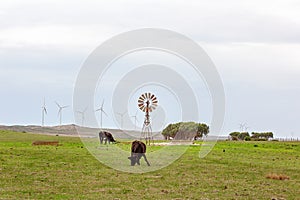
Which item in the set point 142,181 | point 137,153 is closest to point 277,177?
point 142,181

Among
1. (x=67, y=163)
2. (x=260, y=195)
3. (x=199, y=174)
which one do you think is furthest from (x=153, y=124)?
(x=260, y=195)

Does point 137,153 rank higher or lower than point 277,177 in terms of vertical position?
higher

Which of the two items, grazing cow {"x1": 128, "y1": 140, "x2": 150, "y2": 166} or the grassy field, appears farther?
grazing cow {"x1": 128, "y1": 140, "x2": 150, "y2": 166}

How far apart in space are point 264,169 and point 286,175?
3.56m

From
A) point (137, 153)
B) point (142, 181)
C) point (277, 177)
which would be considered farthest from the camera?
point (137, 153)

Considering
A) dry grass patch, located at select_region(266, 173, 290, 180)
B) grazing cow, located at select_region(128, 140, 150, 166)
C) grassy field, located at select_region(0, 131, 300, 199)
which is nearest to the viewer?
grassy field, located at select_region(0, 131, 300, 199)

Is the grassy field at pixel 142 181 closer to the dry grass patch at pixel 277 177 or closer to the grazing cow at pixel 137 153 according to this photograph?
the dry grass patch at pixel 277 177

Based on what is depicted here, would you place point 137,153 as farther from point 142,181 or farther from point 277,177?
point 277,177

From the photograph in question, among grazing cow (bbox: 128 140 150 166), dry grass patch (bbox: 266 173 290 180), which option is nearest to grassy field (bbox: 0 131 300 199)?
dry grass patch (bbox: 266 173 290 180)

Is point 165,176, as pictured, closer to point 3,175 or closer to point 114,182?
point 114,182

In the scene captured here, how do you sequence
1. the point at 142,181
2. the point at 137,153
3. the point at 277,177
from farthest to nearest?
the point at 137,153 → the point at 277,177 → the point at 142,181

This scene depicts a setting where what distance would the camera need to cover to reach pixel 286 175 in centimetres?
3522

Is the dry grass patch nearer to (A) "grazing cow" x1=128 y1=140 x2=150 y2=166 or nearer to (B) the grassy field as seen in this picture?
(B) the grassy field

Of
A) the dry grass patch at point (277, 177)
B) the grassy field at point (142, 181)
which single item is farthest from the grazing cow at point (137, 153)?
the dry grass patch at point (277, 177)
